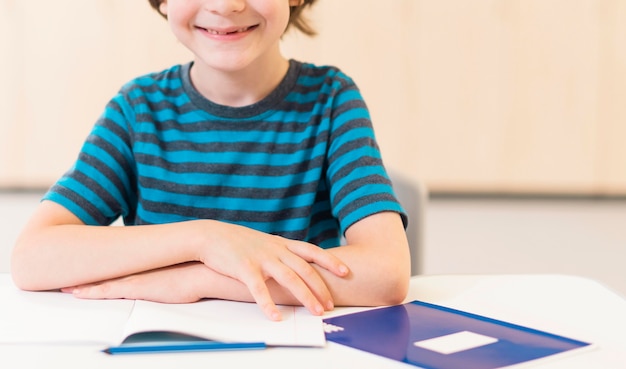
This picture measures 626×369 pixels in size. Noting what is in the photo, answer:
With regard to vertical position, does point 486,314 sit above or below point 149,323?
above

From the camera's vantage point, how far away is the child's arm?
2.91 feet

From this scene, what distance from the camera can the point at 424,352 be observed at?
2.28 feet

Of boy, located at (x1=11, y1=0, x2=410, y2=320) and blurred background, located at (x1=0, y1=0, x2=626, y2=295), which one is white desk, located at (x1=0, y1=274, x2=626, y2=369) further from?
blurred background, located at (x1=0, y1=0, x2=626, y2=295)

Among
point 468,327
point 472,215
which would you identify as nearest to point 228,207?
point 468,327

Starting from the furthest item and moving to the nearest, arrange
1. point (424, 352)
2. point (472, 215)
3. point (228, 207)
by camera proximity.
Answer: point (472, 215) → point (228, 207) → point (424, 352)

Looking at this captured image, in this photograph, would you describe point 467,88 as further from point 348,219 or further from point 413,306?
point 413,306

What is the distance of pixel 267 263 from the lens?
0.89m

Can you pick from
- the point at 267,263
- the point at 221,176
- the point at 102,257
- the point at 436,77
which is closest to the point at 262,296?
the point at 267,263

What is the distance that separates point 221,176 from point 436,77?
212cm

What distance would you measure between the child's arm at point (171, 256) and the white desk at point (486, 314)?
53mm

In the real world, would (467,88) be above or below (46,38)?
above

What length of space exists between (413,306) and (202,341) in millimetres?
251

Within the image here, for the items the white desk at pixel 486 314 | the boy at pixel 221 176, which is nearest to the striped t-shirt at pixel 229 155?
the boy at pixel 221 176

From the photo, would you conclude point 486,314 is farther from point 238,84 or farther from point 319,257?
point 238,84
